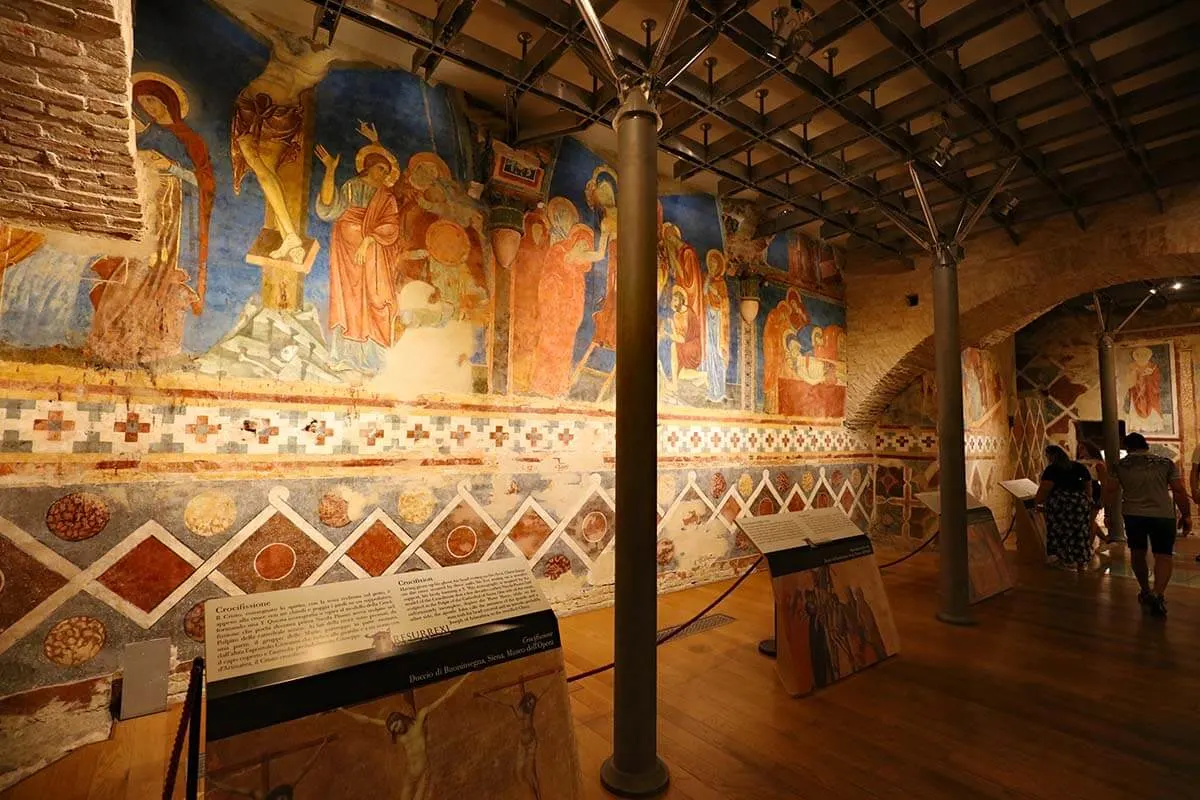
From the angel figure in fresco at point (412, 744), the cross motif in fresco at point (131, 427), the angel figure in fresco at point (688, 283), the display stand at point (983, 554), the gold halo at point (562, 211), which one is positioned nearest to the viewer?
the angel figure in fresco at point (412, 744)

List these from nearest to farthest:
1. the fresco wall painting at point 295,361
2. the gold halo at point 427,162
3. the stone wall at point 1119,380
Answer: the fresco wall painting at point 295,361, the gold halo at point 427,162, the stone wall at point 1119,380


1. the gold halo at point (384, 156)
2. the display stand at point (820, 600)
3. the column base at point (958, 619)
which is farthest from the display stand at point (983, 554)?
the gold halo at point (384, 156)

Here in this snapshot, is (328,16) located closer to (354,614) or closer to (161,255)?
(161,255)

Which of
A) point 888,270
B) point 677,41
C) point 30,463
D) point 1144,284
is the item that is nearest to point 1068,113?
point 888,270

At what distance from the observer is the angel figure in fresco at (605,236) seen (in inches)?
250

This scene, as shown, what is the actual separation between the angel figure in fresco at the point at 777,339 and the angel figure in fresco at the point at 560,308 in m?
3.33

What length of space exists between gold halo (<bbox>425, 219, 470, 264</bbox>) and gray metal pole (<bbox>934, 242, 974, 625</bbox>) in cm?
479

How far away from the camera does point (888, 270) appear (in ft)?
30.5

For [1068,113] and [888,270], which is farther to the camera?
[888,270]

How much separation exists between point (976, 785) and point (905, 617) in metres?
3.02

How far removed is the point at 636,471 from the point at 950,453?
14.1 feet

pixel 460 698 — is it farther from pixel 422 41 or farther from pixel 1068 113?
pixel 1068 113

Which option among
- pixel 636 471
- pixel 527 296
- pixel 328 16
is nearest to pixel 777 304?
pixel 527 296

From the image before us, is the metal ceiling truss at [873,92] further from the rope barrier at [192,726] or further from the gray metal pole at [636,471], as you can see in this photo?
the rope barrier at [192,726]
